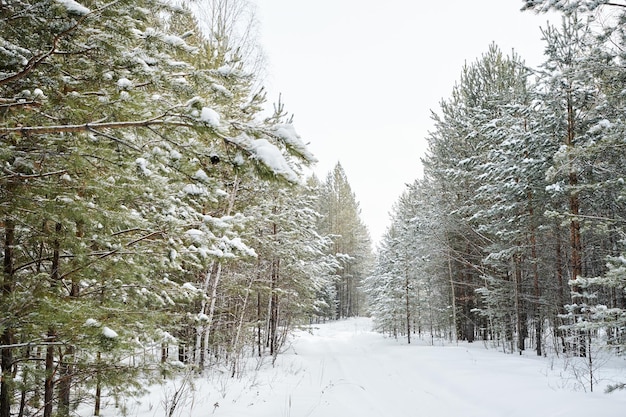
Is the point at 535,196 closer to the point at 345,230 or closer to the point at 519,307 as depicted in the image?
the point at 519,307

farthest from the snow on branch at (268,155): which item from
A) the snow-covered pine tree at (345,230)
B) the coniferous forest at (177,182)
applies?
the snow-covered pine tree at (345,230)

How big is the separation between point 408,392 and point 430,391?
550mm

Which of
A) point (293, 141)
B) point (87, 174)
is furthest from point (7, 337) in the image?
point (293, 141)

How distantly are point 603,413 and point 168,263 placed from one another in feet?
22.0

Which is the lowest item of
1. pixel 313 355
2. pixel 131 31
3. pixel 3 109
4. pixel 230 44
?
pixel 313 355

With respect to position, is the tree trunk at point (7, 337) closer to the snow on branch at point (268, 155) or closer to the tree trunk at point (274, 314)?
the snow on branch at point (268, 155)

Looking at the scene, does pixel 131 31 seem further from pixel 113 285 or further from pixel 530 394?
pixel 530 394

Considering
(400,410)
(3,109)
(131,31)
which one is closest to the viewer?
(3,109)

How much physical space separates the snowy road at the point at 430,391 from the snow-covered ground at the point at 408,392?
0.01 m

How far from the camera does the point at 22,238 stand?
3.79 m

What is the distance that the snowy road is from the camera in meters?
6.03

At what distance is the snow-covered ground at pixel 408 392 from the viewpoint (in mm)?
5941

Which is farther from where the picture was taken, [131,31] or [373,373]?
[373,373]

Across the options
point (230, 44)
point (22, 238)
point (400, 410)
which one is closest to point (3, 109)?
point (22, 238)
